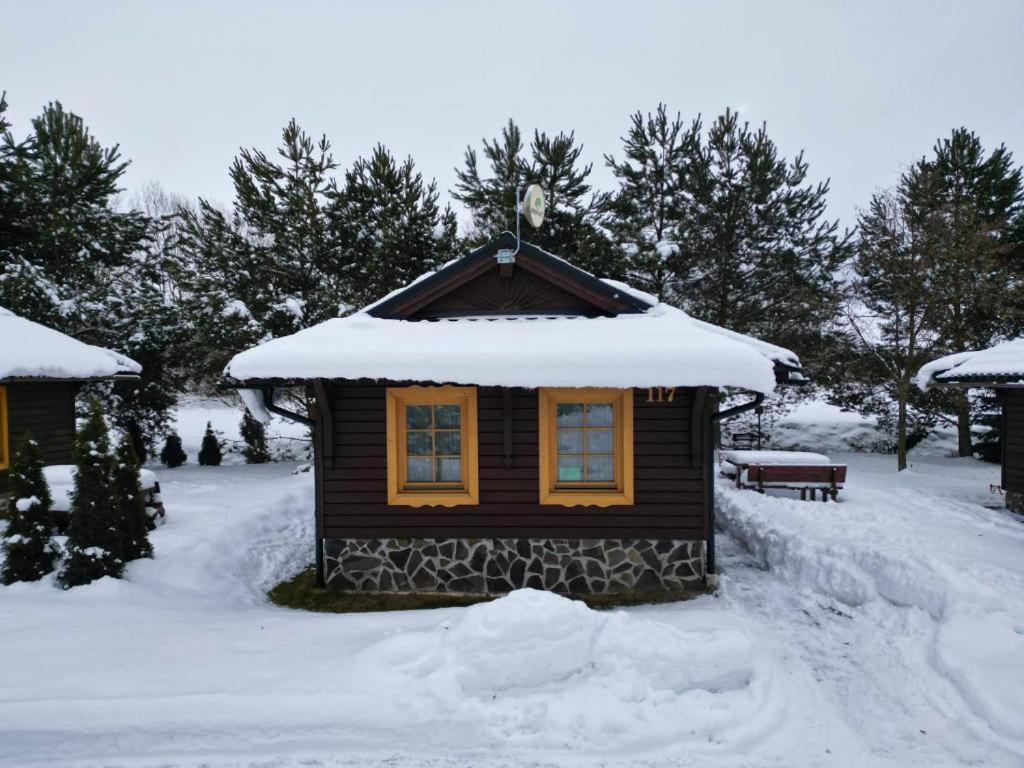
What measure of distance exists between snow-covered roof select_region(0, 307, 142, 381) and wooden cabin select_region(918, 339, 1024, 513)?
16.0 m

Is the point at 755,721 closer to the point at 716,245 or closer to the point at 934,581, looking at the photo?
the point at 934,581

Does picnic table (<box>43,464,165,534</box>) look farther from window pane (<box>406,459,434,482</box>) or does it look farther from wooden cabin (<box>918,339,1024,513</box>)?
wooden cabin (<box>918,339,1024,513</box>)

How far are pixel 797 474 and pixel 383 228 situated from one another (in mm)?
13538

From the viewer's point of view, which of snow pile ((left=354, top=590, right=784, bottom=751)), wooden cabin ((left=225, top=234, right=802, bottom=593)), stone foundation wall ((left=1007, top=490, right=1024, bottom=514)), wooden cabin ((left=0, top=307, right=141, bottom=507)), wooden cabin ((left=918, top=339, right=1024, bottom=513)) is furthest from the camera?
stone foundation wall ((left=1007, top=490, right=1024, bottom=514))

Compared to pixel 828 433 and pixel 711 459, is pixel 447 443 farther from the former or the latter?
pixel 828 433

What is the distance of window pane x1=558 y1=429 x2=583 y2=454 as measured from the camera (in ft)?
22.3

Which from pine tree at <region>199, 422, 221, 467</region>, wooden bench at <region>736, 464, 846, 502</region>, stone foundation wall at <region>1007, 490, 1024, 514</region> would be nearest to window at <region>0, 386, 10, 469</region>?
pine tree at <region>199, 422, 221, 467</region>

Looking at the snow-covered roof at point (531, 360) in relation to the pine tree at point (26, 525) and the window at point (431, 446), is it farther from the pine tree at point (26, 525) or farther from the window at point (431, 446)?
the pine tree at point (26, 525)

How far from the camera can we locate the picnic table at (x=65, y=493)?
8035mm

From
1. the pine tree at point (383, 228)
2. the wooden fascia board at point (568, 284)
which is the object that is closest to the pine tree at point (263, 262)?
the pine tree at point (383, 228)

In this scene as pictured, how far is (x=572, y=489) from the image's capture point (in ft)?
22.1

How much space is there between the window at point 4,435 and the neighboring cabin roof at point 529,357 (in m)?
6.60

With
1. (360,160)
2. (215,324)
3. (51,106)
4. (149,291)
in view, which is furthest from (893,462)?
(51,106)

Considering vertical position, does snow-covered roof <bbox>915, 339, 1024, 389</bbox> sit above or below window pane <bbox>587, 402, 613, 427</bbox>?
above
